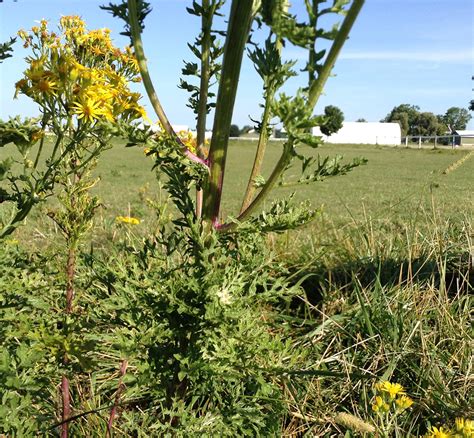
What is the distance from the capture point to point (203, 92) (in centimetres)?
134

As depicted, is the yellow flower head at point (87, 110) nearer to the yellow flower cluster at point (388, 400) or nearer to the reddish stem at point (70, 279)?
the reddish stem at point (70, 279)

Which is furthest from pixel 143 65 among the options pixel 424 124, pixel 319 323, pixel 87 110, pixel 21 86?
pixel 424 124

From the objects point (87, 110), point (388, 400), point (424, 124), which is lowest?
point (388, 400)

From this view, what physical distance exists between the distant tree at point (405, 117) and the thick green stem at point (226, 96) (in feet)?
284

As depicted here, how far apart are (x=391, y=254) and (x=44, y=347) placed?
2.20m

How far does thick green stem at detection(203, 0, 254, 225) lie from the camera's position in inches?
42.6

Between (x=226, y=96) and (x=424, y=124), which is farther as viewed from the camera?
(x=424, y=124)

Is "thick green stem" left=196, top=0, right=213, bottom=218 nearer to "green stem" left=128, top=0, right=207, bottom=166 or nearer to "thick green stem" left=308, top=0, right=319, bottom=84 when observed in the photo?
"green stem" left=128, top=0, right=207, bottom=166

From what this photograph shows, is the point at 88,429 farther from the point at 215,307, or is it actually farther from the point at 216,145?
the point at 216,145

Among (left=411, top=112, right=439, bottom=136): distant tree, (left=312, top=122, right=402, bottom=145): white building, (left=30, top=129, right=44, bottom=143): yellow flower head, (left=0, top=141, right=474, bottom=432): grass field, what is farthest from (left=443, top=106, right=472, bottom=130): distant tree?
(left=411, top=112, right=439, bottom=136): distant tree

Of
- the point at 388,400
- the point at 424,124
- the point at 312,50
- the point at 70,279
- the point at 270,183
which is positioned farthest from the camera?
the point at 424,124

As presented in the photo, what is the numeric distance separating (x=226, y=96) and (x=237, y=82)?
36mm

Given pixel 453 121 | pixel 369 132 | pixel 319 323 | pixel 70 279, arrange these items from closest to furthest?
pixel 70 279 → pixel 319 323 → pixel 453 121 → pixel 369 132

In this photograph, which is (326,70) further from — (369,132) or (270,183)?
(369,132)
